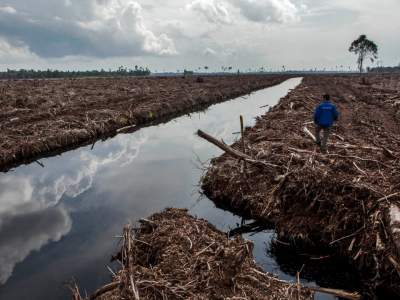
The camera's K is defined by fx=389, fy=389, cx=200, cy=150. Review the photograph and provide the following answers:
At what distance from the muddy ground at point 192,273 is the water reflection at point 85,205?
197 cm

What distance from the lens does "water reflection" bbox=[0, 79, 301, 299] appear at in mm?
10133

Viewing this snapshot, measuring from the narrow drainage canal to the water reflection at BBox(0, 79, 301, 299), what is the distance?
0.03 m

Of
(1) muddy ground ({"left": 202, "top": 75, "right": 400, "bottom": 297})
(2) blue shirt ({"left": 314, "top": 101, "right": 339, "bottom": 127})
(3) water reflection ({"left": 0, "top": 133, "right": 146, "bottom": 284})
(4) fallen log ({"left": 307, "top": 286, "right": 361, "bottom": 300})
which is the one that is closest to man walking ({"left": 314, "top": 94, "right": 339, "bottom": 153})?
(2) blue shirt ({"left": 314, "top": 101, "right": 339, "bottom": 127})

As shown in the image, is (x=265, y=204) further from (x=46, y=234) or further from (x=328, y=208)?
(x=46, y=234)

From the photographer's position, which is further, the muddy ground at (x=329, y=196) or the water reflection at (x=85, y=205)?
the water reflection at (x=85, y=205)

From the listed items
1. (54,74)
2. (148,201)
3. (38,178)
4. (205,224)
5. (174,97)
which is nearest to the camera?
(205,224)

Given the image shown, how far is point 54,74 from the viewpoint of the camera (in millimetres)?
163125

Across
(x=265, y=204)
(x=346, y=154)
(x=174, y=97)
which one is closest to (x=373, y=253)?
(x=265, y=204)

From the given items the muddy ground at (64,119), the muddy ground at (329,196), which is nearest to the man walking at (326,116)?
the muddy ground at (329,196)

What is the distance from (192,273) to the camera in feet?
24.3

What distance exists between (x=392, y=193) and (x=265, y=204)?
376cm

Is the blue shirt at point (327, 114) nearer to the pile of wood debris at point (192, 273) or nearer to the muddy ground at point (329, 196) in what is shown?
the muddy ground at point (329, 196)

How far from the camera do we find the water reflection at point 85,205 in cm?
1013

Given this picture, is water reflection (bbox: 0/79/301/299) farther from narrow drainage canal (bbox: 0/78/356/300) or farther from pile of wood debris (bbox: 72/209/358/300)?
pile of wood debris (bbox: 72/209/358/300)
